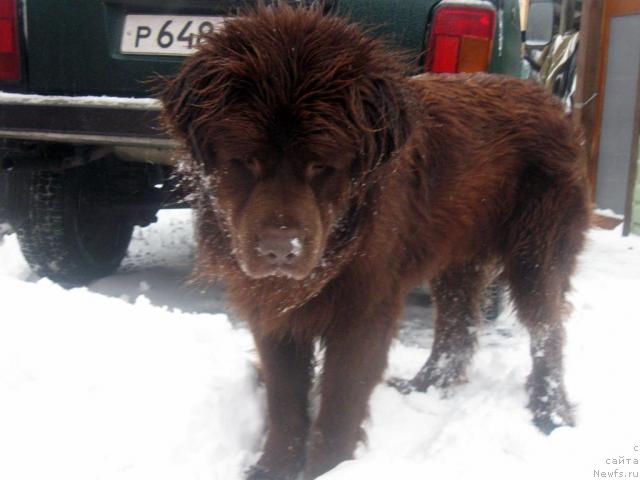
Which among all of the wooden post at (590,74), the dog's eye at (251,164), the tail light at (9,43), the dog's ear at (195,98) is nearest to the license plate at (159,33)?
the tail light at (9,43)

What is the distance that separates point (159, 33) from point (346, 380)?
2135 millimetres

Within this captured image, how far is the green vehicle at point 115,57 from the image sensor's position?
361cm

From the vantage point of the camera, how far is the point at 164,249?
6.18m

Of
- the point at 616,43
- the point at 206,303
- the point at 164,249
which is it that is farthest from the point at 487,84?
the point at 616,43

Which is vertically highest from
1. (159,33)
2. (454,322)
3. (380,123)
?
(159,33)

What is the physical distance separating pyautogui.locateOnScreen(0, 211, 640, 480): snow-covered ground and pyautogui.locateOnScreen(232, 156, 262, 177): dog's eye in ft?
3.23

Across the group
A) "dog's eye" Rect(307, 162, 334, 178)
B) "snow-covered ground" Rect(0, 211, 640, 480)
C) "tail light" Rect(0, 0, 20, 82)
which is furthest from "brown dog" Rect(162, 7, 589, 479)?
"tail light" Rect(0, 0, 20, 82)

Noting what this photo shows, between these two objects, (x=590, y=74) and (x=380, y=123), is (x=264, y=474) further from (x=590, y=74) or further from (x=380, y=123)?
(x=590, y=74)

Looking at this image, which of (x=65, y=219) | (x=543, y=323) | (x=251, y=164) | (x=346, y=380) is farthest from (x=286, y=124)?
(x=65, y=219)

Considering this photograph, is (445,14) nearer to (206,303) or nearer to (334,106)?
(334,106)

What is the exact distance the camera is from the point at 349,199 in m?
2.43

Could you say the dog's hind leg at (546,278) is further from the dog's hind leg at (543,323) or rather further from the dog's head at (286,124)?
the dog's head at (286,124)

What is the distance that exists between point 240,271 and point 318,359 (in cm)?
51
